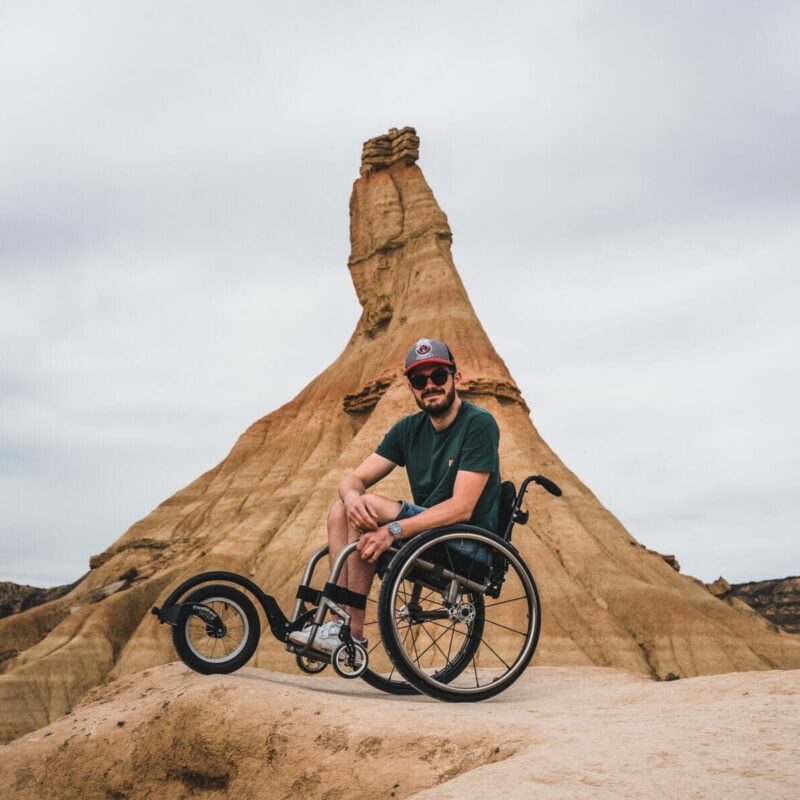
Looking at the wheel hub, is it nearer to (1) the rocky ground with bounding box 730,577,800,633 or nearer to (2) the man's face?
(2) the man's face

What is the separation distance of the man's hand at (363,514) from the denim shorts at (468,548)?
0.55 feet

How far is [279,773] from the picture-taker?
453 cm

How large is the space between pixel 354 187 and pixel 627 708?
48429 millimetres

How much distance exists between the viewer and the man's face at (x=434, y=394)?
577cm

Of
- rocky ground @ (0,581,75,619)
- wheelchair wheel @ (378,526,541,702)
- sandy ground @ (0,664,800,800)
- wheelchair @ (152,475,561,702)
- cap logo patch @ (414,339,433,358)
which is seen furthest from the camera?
rocky ground @ (0,581,75,619)

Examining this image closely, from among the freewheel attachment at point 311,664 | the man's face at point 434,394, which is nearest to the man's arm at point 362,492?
the man's face at point 434,394

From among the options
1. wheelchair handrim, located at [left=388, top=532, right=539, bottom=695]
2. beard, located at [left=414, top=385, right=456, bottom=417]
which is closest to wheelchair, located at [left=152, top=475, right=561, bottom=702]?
wheelchair handrim, located at [left=388, top=532, right=539, bottom=695]

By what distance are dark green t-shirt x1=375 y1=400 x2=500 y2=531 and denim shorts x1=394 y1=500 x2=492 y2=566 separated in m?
0.25

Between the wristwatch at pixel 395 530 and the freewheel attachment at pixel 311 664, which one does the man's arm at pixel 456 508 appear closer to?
the wristwatch at pixel 395 530

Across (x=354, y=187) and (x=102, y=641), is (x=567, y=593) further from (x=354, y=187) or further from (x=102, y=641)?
(x=354, y=187)

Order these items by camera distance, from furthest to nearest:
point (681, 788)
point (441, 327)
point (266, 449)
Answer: point (266, 449)
point (441, 327)
point (681, 788)

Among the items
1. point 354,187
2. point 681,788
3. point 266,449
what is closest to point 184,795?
point 681,788

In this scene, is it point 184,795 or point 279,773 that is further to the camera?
point 184,795

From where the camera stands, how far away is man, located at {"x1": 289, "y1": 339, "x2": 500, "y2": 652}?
5297 millimetres
